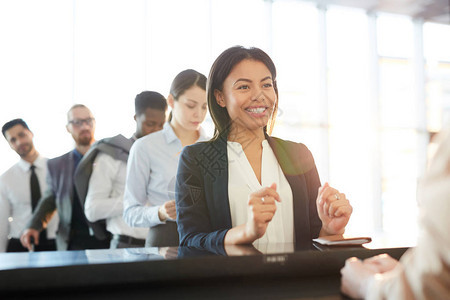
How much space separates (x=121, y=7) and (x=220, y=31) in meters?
0.86

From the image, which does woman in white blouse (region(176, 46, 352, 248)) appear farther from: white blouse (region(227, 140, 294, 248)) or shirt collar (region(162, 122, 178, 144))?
shirt collar (region(162, 122, 178, 144))

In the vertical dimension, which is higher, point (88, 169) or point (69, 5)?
point (69, 5)

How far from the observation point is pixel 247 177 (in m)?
1.30

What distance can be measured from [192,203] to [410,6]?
501cm

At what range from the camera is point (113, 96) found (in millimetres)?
2961

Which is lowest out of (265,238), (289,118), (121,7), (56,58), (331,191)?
(265,238)

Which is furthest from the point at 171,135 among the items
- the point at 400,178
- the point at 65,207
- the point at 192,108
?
the point at 400,178

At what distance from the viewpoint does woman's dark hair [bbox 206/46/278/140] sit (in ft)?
4.42

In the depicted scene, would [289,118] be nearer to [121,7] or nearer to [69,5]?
[121,7]

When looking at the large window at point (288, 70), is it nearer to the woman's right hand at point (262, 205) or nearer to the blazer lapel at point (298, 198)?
the blazer lapel at point (298, 198)

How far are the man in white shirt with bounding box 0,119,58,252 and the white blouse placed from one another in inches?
69.8

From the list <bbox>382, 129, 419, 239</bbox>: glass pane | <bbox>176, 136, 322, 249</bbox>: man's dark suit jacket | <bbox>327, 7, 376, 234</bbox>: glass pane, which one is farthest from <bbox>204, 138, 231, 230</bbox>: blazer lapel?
<bbox>382, 129, 419, 239</bbox>: glass pane

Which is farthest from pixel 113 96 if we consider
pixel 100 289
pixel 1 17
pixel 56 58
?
pixel 100 289

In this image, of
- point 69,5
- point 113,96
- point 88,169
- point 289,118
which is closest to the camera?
point 88,169
